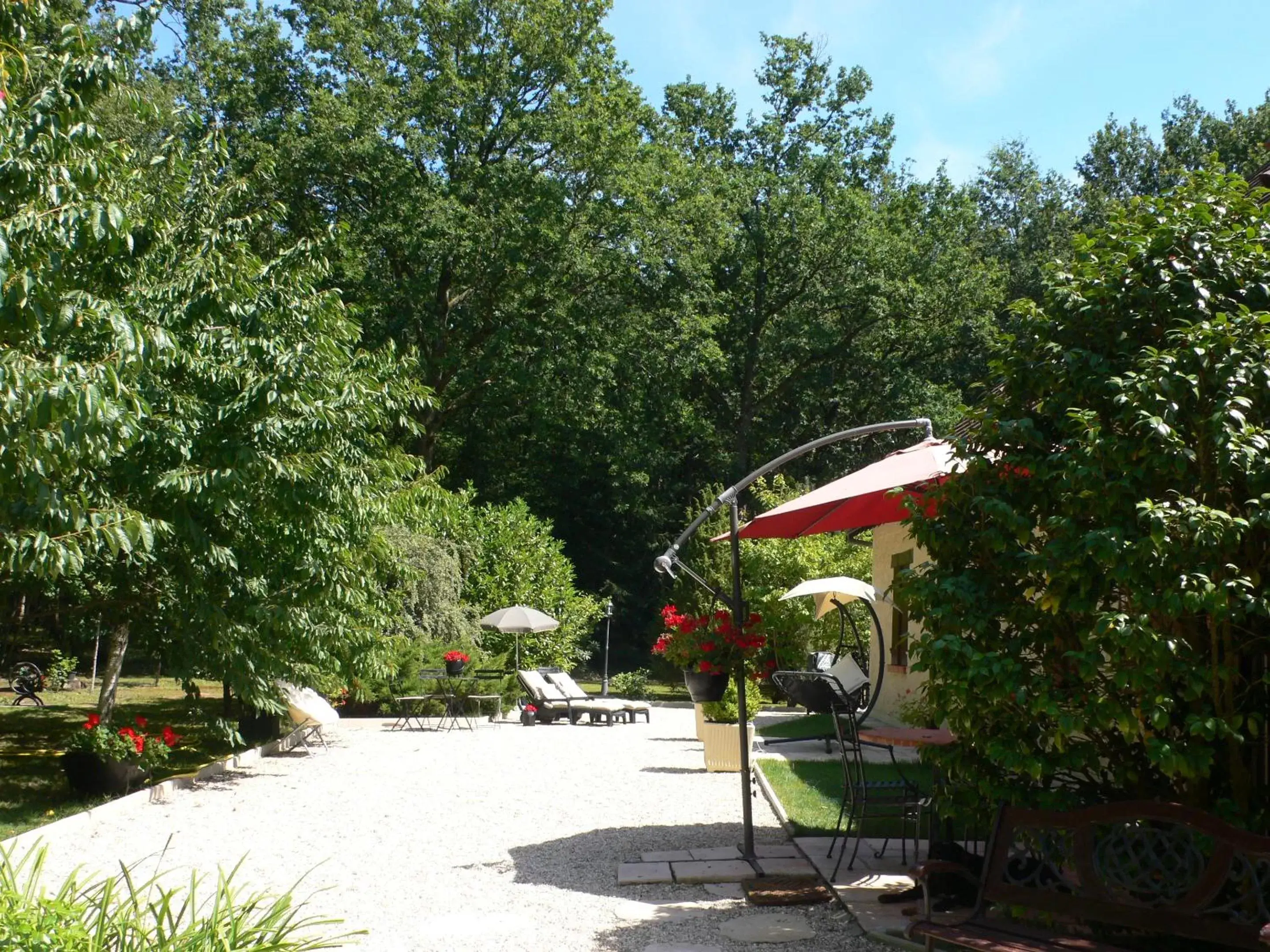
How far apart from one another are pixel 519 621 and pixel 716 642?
12536 millimetres

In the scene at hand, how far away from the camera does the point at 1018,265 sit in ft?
113

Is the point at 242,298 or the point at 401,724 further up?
the point at 242,298

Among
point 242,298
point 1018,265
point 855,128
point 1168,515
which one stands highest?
point 855,128

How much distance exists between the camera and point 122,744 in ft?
32.9

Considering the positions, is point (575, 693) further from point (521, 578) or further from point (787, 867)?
point (787, 867)

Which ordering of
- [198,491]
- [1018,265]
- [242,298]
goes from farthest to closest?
1. [1018,265]
2. [242,298]
3. [198,491]

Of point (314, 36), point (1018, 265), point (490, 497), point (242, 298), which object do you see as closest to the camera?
point (242, 298)

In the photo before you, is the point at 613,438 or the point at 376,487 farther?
the point at 613,438

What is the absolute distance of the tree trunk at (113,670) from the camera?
35.4 ft

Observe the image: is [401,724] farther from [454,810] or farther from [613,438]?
[613,438]

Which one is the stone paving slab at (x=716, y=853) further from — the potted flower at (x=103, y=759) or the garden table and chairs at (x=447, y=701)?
the garden table and chairs at (x=447, y=701)

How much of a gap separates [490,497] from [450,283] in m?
7.13

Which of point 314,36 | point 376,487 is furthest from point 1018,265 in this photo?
point 376,487

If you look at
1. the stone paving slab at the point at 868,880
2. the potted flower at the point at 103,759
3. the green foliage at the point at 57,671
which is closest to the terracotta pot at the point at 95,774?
the potted flower at the point at 103,759
